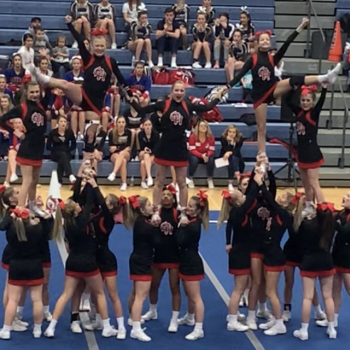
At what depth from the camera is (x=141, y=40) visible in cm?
1457

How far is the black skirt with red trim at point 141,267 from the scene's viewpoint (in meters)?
7.48

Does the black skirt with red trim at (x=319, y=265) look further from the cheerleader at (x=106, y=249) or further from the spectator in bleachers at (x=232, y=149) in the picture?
the spectator in bleachers at (x=232, y=149)

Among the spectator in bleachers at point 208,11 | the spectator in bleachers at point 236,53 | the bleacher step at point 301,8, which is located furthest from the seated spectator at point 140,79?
the bleacher step at point 301,8

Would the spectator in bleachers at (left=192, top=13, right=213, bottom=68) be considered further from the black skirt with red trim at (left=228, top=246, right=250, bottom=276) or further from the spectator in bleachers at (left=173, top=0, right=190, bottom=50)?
the black skirt with red trim at (left=228, top=246, right=250, bottom=276)

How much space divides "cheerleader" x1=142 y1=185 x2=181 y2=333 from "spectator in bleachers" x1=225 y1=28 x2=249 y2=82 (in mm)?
7339

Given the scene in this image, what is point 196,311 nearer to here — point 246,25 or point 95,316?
point 95,316

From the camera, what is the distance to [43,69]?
12750 millimetres

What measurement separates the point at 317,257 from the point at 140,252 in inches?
67.3

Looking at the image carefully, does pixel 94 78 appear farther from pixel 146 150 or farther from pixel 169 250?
pixel 146 150

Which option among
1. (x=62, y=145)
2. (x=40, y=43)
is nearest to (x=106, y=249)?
(x=62, y=145)

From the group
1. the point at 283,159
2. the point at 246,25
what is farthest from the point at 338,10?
the point at 283,159

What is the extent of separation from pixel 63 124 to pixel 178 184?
4.51 meters

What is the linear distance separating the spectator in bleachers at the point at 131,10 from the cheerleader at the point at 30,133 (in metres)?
7.39

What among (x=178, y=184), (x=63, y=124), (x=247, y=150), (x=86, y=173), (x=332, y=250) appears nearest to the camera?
(x=86, y=173)
